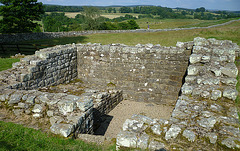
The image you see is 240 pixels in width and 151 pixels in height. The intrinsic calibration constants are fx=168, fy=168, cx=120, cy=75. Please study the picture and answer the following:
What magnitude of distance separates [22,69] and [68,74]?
2725 mm

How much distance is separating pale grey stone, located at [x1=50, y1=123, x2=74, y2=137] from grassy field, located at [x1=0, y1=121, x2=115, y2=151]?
0.38ft

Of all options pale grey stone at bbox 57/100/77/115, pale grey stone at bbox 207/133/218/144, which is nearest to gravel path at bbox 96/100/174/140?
pale grey stone at bbox 57/100/77/115

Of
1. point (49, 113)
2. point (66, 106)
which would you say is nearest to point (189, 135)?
point (66, 106)

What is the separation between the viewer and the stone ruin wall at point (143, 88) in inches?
136

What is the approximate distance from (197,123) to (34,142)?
12.2 ft

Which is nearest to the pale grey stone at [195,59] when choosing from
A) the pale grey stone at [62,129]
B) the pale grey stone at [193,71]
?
the pale grey stone at [193,71]

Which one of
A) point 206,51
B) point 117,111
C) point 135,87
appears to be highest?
point 206,51

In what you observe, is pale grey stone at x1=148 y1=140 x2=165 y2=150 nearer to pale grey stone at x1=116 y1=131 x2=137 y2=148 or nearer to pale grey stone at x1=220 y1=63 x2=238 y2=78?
pale grey stone at x1=116 y1=131 x2=137 y2=148

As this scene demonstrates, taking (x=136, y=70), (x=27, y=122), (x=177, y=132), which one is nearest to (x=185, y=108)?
(x=177, y=132)

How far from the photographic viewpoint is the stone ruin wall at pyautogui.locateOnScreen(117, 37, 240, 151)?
322cm

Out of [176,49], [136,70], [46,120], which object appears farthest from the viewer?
[136,70]

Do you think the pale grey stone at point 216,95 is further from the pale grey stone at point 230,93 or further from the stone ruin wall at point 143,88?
the pale grey stone at point 230,93

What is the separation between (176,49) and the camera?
26.7ft

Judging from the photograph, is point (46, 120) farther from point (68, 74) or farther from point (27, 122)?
point (68, 74)
